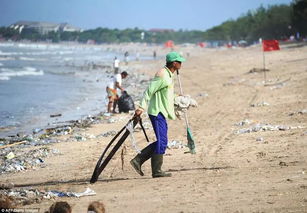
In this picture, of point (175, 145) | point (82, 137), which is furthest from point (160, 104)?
point (82, 137)

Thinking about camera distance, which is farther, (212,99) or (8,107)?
(8,107)

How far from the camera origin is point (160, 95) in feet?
26.3

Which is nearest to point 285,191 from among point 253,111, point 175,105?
point 175,105

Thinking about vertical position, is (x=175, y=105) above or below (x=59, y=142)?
above

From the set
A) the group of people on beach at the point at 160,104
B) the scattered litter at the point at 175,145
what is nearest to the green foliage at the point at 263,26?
the scattered litter at the point at 175,145

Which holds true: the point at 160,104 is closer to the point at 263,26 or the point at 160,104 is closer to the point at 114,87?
the point at 114,87

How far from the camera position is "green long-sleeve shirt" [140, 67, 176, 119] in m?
7.93

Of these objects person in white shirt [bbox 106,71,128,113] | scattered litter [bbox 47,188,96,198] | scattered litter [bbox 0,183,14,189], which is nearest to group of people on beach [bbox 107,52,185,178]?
scattered litter [bbox 47,188,96,198]

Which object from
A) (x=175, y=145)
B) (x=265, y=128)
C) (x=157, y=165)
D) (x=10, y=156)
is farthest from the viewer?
(x=265, y=128)

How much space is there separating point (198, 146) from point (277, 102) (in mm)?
6713

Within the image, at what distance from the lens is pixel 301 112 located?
44.9 ft

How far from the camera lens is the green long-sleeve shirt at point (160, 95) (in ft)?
26.0

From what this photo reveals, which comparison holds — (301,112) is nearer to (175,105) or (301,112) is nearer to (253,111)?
(253,111)

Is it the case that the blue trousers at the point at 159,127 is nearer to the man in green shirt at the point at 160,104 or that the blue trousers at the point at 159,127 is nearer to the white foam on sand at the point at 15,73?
the man in green shirt at the point at 160,104
